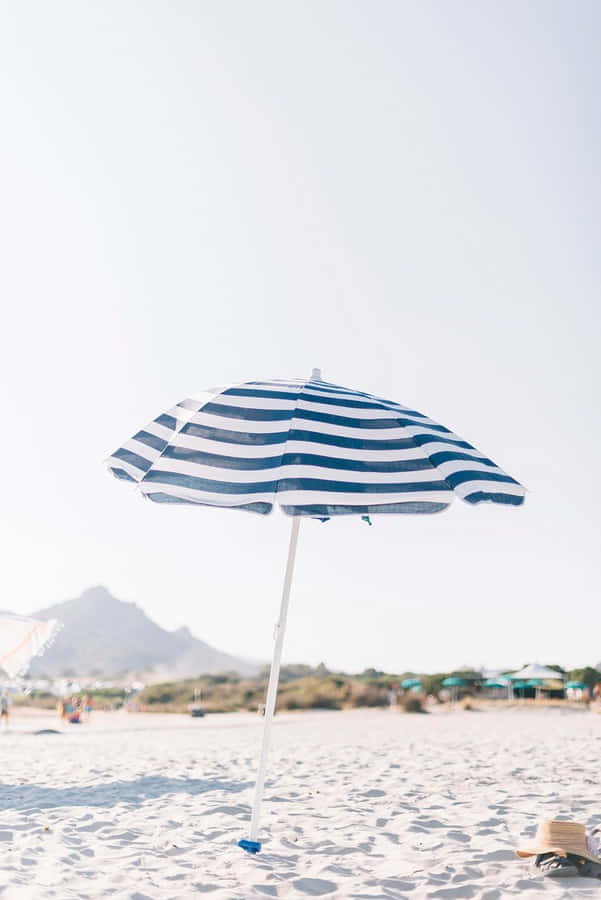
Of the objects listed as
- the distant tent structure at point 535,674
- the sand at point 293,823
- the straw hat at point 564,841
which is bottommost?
the sand at point 293,823

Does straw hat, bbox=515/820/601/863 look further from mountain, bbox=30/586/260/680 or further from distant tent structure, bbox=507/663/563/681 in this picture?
mountain, bbox=30/586/260/680

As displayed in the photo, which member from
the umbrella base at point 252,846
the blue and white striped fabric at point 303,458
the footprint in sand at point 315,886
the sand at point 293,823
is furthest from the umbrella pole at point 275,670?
the blue and white striped fabric at point 303,458

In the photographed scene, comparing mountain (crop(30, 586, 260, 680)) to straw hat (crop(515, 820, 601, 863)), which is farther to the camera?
mountain (crop(30, 586, 260, 680))

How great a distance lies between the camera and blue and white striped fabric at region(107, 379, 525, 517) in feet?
13.1

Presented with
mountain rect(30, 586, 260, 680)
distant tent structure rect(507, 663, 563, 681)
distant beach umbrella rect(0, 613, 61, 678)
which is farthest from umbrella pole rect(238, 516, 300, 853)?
mountain rect(30, 586, 260, 680)

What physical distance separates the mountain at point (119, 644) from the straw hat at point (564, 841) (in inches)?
5798

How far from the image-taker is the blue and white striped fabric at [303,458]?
157 inches

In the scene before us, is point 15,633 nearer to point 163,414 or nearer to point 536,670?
point 163,414

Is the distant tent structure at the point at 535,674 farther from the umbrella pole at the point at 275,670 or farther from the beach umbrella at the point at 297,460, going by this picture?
the beach umbrella at the point at 297,460

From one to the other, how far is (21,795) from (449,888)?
191 inches

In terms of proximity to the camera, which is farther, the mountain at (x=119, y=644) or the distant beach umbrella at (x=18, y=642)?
the mountain at (x=119, y=644)

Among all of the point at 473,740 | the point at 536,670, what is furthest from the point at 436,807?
the point at 536,670

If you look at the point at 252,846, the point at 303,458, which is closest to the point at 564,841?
the point at 252,846

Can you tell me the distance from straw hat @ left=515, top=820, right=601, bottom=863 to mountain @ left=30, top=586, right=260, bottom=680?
147 meters
